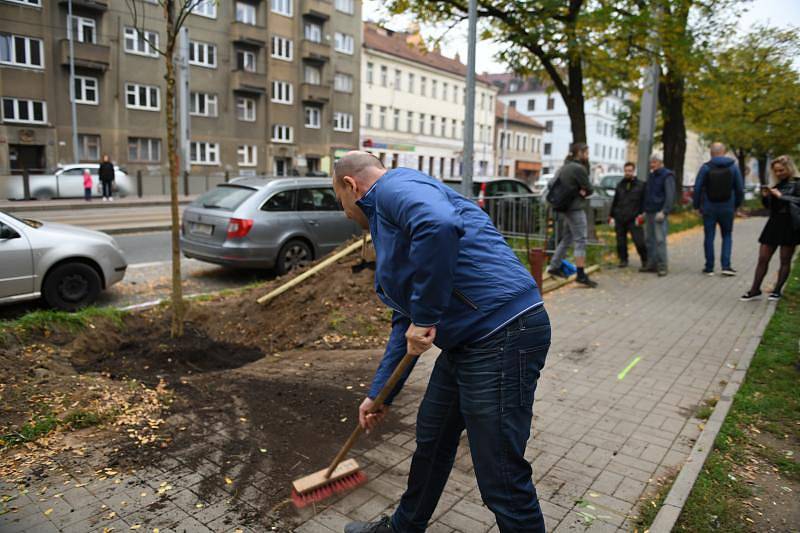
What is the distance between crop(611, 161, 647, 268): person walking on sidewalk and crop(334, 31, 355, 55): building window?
136 ft

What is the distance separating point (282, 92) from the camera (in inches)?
1778

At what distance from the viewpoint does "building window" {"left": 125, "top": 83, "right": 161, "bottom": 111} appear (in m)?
36.3

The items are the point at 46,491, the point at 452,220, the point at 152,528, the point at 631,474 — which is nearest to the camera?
the point at 452,220

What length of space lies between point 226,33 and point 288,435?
137 ft

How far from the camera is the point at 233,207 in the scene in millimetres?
9594

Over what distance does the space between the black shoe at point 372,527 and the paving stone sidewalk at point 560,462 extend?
0.16 metres

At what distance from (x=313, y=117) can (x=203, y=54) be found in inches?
383

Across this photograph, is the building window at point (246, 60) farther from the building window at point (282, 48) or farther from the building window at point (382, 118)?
the building window at point (382, 118)

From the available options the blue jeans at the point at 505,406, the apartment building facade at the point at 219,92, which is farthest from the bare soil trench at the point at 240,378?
the apartment building facade at the point at 219,92

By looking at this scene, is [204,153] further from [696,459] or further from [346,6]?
[696,459]

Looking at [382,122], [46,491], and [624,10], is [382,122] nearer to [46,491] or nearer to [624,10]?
[624,10]

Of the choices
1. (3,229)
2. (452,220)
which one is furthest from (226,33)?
(452,220)

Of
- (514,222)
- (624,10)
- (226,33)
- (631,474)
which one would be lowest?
(631,474)

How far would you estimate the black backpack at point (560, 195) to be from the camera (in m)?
8.90
